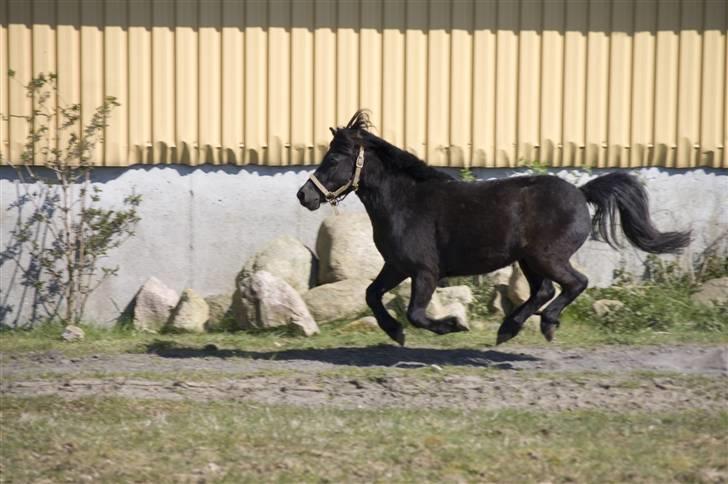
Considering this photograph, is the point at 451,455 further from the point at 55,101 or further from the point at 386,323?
the point at 55,101

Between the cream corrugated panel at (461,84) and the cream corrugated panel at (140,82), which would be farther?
the cream corrugated panel at (461,84)

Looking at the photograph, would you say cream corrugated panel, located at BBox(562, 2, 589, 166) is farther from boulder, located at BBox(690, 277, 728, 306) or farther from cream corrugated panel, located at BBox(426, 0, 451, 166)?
boulder, located at BBox(690, 277, 728, 306)

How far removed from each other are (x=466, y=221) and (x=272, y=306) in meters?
2.63

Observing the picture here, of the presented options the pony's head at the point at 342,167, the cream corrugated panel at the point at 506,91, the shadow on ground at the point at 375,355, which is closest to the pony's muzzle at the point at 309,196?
the pony's head at the point at 342,167

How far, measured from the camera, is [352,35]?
13.1 metres

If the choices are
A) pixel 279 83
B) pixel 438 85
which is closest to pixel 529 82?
pixel 438 85

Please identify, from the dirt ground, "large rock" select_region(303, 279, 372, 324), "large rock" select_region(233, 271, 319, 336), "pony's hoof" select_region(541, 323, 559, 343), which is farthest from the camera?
"large rock" select_region(303, 279, 372, 324)

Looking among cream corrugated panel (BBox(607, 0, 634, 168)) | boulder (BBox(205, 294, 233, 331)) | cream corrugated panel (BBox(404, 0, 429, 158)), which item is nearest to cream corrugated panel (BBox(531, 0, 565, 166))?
cream corrugated panel (BBox(607, 0, 634, 168))

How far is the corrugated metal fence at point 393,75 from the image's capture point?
13.0 metres

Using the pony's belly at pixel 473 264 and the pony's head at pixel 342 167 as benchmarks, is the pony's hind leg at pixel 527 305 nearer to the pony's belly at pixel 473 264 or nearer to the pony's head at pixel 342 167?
the pony's belly at pixel 473 264

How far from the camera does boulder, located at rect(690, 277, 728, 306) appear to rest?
492 inches

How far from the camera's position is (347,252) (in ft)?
41.7

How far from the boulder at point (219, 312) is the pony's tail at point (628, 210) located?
416cm

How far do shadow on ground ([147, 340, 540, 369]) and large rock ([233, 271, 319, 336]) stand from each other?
2.54ft
